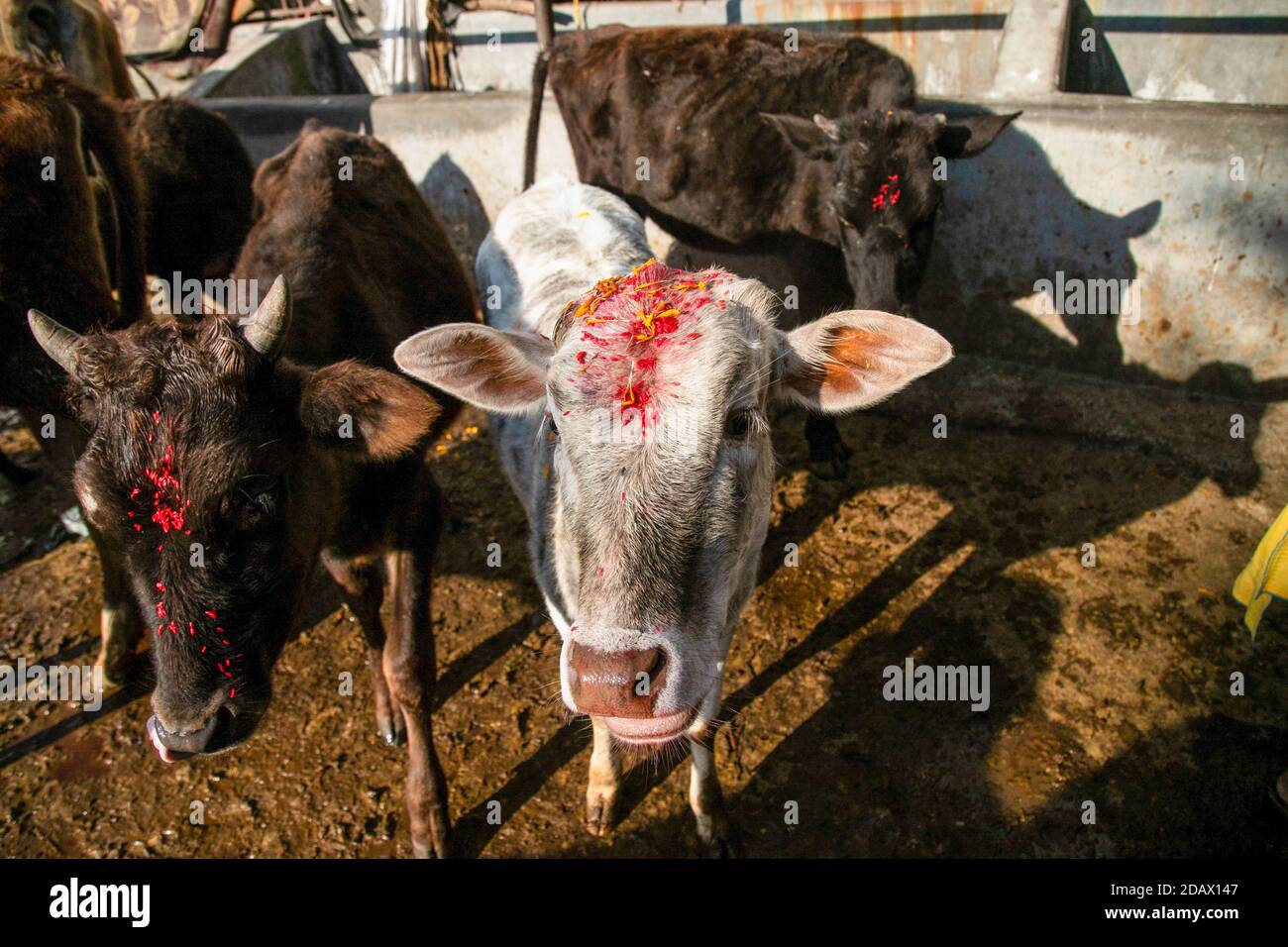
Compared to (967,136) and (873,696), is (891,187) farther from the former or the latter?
(873,696)

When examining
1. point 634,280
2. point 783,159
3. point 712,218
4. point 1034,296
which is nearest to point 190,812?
point 634,280

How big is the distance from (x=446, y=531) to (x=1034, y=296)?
14.2ft

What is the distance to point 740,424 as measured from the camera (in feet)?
7.57

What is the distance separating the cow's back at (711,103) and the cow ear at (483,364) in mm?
3409

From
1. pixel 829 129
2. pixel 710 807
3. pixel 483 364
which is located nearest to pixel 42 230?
pixel 483 364

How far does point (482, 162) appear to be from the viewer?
261 inches

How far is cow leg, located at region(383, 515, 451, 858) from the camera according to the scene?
3379mm

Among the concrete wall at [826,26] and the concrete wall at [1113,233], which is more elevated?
the concrete wall at [826,26]

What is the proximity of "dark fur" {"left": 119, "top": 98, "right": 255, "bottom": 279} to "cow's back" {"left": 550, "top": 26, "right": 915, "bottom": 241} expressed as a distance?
2656 mm

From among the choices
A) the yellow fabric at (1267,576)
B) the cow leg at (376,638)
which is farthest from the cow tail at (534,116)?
the yellow fabric at (1267,576)

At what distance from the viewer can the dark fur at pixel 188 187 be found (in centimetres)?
555

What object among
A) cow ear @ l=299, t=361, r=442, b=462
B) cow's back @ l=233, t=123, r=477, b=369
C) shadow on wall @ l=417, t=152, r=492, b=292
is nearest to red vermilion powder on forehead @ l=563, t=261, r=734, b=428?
cow ear @ l=299, t=361, r=442, b=462

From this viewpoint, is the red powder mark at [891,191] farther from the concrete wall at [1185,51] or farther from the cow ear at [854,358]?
the concrete wall at [1185,51]

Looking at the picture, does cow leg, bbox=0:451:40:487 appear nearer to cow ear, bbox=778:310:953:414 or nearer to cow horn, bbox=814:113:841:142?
cow ear, bbox=778:310:953:414
